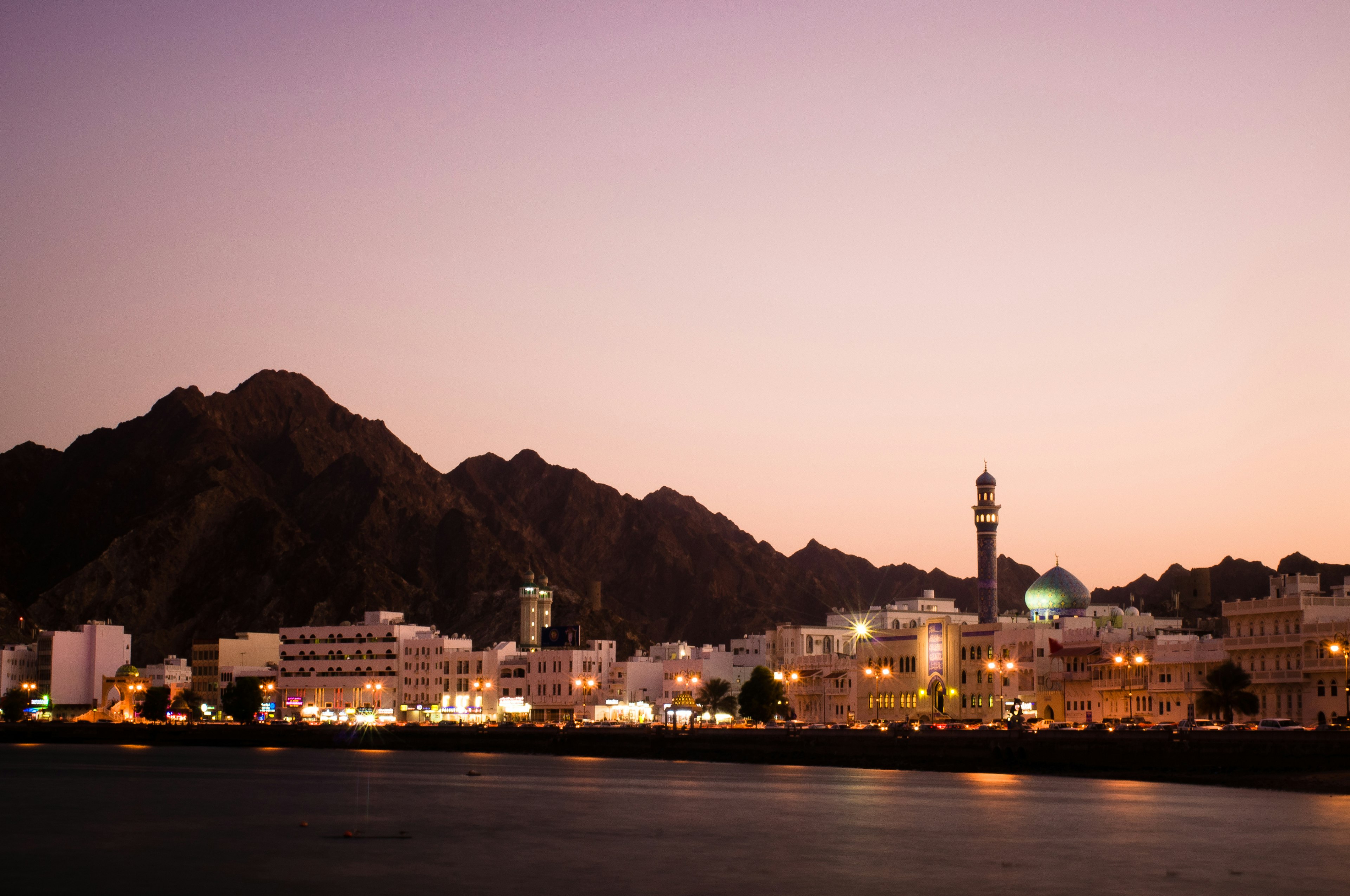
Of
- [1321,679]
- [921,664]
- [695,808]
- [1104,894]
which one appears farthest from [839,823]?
[921,664]

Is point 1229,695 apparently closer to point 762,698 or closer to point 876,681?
point 876,681

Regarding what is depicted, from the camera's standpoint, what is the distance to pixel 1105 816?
73.5m

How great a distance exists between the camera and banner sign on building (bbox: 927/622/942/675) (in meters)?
160

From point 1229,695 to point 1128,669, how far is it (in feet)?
50.4

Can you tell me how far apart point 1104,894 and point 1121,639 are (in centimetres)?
10061

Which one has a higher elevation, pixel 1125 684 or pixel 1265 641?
pixel 1265 641

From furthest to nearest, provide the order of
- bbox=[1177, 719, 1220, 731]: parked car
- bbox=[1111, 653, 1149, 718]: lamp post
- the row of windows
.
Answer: bbox=[1111, 653, 1149, 718]: lamp post < the row of windows < bbox=[1177, 719, 1220, 731]: parked car

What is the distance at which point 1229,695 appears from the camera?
122m

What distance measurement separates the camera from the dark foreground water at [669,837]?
169ft

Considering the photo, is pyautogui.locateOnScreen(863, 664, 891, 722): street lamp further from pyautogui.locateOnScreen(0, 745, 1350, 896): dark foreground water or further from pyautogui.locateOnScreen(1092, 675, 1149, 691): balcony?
pyautogui.locateOnScreen(0, 745, 1350, 896): dark foreground water

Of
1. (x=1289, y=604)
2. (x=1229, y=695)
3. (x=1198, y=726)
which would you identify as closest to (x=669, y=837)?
(x=1198, y=726)

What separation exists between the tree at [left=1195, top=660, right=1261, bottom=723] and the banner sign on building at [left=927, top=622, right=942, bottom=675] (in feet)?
124

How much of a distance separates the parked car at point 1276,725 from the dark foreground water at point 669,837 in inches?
487

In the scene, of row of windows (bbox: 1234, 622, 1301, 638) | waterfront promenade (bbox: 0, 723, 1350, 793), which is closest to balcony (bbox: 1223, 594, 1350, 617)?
row of windows (bbox: 1234, 622, 1301, 638)
